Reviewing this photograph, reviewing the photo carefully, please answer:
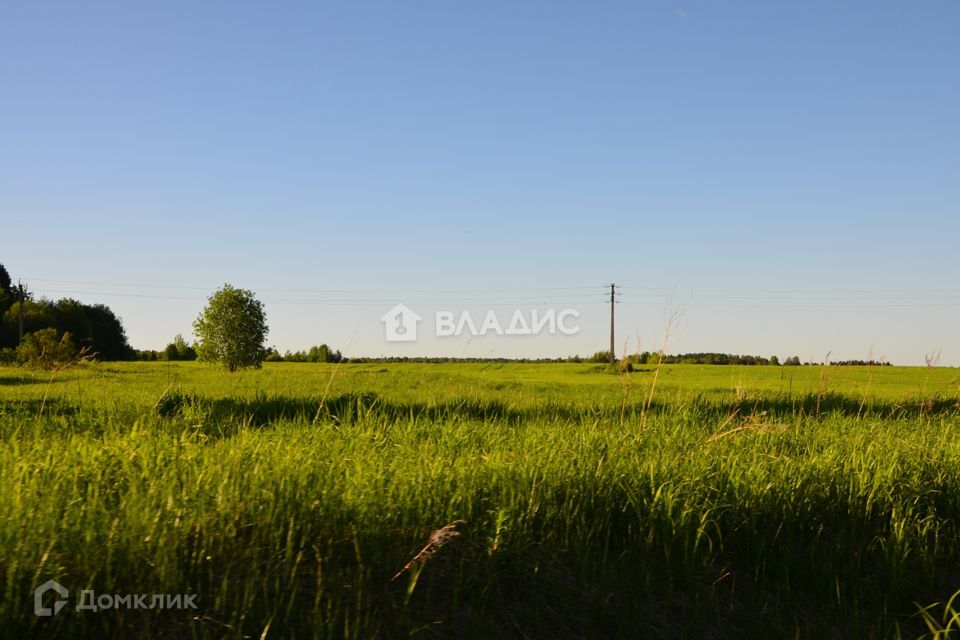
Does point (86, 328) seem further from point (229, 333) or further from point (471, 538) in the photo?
point (471, 538)

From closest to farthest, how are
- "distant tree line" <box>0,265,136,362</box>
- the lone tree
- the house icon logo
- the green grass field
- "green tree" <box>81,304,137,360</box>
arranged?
the house icon logo → the green grass field → the lone tree → "distant tree line" <box>0,265,136,362</box> → "green tree" <box>81,304,137,360</box>

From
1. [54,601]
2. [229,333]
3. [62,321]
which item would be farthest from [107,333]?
[54,601]

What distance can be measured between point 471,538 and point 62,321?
73.0 metres

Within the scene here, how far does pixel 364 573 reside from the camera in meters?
3.22

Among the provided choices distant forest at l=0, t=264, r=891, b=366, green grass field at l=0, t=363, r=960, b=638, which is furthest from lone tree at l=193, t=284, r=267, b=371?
green grass field at l=0, t=363, r=960, b=638

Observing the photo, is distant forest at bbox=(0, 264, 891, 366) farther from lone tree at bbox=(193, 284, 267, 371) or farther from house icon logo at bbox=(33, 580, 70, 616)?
house icon logo at bbox=(33, 580, 70, 616)

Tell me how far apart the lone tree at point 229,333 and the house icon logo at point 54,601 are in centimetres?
4955

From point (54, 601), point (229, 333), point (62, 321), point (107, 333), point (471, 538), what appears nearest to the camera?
point (54, 601)

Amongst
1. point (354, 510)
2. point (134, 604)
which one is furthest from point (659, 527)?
point (134, 604)

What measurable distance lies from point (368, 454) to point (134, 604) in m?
2.08

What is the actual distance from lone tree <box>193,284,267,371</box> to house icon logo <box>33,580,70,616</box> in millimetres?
49545

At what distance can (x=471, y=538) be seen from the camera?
362 cm

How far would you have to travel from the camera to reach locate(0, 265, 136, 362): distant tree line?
5809 centimetres

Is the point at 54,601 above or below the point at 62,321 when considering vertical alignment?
below
